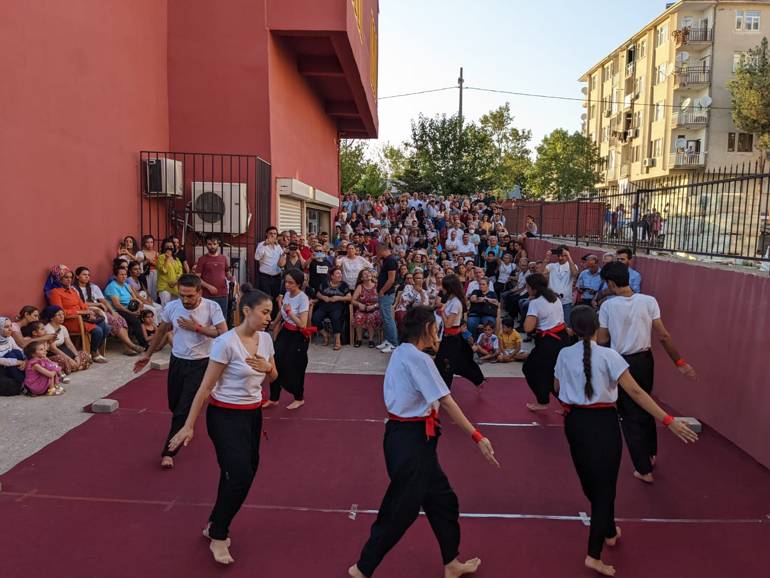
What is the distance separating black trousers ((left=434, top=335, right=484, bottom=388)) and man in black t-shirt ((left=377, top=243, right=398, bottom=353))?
8.90 ft

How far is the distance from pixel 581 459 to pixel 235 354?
2275 millimetres

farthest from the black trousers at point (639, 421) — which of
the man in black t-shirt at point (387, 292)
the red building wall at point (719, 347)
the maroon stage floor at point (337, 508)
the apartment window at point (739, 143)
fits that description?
the apartment window at point (739, 143)

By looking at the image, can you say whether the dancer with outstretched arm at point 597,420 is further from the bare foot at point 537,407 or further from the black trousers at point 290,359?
the black trousers at point 290,359

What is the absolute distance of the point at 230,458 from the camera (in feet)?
12.8

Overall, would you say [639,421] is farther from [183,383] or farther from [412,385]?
[183,383]

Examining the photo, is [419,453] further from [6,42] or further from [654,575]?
[6,42]

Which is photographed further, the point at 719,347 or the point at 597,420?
the point at 719,347

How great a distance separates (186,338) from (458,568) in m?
2.93

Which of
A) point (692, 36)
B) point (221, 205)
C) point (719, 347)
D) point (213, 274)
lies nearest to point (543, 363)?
point (719, 347)

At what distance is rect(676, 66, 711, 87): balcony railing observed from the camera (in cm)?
4169

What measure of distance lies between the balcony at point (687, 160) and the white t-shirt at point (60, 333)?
42.5 meters

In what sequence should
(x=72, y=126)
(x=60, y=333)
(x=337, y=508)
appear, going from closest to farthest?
1. (x=337, y=508)
2. (x=60, y=333)
3. (x=72, y=126)

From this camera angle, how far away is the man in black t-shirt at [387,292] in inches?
408

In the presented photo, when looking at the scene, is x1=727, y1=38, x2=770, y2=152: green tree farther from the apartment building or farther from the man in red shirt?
the man in red shirt
